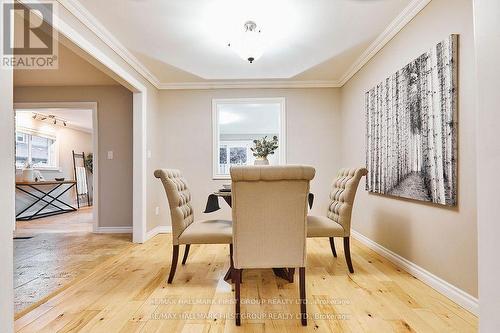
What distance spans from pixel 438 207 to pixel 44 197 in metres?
7.31

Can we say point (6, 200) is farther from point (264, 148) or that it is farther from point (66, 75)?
point (66, 75)

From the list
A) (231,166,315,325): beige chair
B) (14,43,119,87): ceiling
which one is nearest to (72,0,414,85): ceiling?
(14,43,119,87): ceiling

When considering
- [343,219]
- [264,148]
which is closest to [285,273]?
[343,219]

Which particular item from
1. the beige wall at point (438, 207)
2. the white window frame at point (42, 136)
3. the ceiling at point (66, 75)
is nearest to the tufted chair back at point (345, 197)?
the beige wall at point (438, 207)

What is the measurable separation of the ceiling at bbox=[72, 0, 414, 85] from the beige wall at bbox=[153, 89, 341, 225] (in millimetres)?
491

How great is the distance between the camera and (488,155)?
3.02ft

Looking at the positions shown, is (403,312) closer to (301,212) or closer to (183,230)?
(301,212)

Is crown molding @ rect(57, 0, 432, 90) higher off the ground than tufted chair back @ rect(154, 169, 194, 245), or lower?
higher

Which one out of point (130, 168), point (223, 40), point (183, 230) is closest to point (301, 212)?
point (183, 230)

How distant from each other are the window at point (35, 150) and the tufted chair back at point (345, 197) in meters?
6.82

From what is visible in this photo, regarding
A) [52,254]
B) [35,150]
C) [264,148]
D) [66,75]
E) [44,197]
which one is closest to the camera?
[264,148]

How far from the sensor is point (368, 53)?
3180 millimetres

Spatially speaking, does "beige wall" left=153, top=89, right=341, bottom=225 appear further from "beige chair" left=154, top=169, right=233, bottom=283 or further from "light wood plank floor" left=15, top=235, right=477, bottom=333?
"beige chair" left=154, top=169, right=233, bottom=283

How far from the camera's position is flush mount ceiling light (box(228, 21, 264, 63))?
2.45 meters
